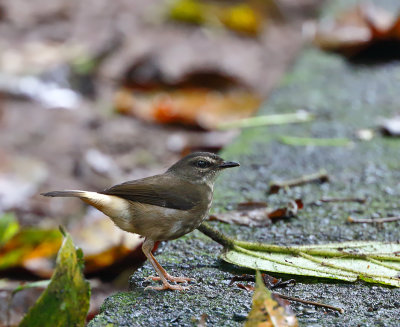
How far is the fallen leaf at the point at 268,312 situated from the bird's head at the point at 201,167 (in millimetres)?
1095

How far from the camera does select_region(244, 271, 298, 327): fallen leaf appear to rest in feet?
6.75

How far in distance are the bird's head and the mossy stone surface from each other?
0.83ft

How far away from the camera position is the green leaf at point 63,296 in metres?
2.20

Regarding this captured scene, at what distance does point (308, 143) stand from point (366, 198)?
35.7 inches

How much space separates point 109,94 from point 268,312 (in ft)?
16.5

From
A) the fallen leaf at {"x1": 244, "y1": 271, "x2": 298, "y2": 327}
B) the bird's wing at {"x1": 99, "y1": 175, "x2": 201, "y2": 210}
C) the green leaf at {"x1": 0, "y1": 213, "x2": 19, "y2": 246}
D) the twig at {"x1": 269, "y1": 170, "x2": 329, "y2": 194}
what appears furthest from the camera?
the twig at {"x1": 269, "y1": 170, "x2": 329, "y2": 194}

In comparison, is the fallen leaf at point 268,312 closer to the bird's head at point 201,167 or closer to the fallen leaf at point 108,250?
the bird's head at point 201,167

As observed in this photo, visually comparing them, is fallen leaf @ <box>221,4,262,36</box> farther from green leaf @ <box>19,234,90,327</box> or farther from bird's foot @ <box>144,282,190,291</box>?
green leaf @ <box>19,234,90,327</box>

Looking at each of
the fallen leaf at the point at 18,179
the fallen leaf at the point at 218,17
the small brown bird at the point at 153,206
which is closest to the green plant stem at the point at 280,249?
the small brown bird at the point at 153,206

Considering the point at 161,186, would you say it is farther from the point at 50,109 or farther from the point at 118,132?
the point at 50,109

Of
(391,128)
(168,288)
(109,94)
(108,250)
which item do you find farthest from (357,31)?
(168,288)

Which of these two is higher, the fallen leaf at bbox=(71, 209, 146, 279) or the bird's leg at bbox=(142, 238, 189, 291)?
the bird's leg at bbox=(142, 238, 189, 291)

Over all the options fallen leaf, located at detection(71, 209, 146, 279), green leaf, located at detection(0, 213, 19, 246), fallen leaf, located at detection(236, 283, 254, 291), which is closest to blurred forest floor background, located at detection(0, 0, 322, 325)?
fallen leaf, located at detection(71, 209, 146, 279)

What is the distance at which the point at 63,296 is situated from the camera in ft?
7.29
